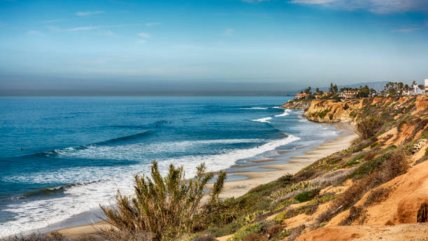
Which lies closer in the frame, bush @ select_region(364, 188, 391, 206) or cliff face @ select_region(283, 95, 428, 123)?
bush @ select_region(364, 188, 391, 206)

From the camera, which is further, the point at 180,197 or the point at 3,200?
the point at 3,200

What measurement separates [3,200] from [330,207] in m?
24.8

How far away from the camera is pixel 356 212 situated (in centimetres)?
1101

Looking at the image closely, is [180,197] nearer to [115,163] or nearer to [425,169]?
[425,169]

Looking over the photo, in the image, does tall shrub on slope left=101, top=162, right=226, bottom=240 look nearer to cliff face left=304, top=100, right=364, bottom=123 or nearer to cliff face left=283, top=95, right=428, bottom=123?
cliff face left=283, top=95, right=428, bottom=123

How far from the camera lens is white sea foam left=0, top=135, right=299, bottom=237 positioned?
939 inches

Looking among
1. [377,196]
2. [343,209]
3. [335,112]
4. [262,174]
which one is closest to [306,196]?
[343,209]

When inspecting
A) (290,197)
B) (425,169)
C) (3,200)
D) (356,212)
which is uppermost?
(425,169)

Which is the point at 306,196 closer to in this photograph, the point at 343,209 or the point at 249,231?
the point at 249,231

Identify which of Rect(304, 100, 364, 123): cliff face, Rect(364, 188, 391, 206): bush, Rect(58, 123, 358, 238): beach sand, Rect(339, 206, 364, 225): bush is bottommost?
Rect(58, 123, 358, 238): beach sand

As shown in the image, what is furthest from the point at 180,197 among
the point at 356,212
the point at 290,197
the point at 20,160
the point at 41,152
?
the point at 41,152

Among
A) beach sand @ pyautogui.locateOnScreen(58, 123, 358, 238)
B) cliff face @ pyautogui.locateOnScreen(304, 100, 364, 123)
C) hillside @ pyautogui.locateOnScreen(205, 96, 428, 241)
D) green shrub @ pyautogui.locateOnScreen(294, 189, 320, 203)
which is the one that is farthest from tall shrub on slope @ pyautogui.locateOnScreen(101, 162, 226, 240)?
cliff face @ pyautogui.locateOnScreen(304, 100, 364, 123)

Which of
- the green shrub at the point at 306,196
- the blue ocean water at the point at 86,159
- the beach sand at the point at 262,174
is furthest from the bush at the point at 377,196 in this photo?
the blue ocean water at the point at 86,159

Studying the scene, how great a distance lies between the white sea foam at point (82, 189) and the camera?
23.9 metres
